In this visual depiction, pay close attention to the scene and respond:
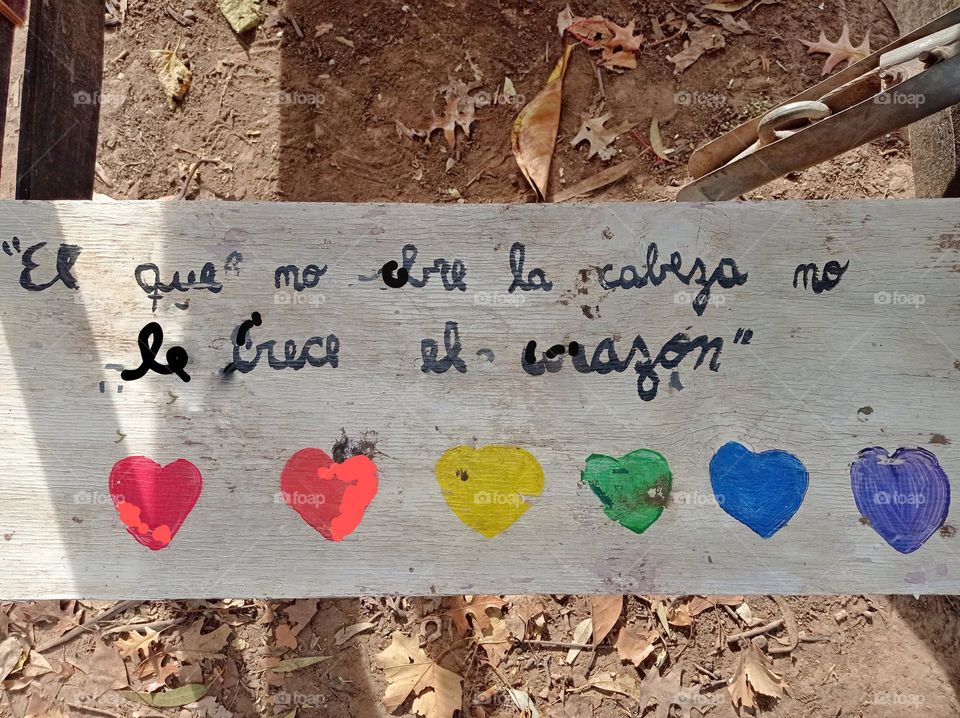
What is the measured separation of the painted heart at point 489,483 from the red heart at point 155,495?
75 cm

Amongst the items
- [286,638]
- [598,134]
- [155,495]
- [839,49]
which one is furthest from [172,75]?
[839,49]

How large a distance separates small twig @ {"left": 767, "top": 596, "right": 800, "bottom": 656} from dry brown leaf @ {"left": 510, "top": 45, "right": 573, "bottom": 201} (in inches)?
97.5

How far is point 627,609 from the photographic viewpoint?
2990mm

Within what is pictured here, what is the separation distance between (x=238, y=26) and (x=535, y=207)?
2.59 meters

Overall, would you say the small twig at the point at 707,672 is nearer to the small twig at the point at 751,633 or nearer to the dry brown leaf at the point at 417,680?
the small twig at the point at 751,633

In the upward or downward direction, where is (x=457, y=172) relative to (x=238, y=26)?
downward

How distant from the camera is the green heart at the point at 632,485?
5.63ft

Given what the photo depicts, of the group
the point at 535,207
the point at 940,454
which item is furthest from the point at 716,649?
the point at 535,207

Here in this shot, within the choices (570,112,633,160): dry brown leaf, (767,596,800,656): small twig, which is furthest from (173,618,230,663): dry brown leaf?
(570,112,633,160): dry brown leaf

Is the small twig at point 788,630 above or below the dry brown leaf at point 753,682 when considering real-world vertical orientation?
above

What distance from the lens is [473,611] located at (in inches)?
118

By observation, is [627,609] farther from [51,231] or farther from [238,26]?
[238,26]

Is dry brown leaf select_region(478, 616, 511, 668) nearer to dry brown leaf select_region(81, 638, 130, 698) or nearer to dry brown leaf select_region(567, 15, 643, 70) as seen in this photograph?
dry brown leaf select_region(81, 638, 130, 698)

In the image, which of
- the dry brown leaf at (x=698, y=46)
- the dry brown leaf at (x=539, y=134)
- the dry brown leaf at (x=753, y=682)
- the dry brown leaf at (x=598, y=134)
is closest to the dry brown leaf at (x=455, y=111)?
the dry brown leaf at (x=539, y=134)
